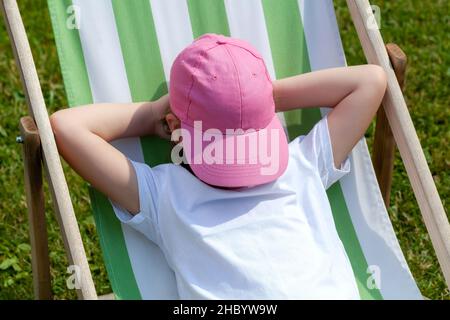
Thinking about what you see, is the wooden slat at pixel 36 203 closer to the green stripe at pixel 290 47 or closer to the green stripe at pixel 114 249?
the green stripe at pixel 114 249

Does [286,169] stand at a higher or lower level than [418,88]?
higher

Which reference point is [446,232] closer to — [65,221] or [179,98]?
[179,98]

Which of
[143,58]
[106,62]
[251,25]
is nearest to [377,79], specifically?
[251,25]

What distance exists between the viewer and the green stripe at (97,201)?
8.21ft

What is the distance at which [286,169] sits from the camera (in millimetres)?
2518

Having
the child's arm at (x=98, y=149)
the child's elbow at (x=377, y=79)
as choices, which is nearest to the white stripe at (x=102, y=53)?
the child's arm at (x=98, y=149)

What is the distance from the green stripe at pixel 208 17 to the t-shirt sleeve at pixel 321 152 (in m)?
0.44

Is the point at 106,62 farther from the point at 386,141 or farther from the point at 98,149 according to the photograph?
the point at 386,141

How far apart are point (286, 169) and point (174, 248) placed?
1.29ft

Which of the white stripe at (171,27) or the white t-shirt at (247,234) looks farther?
the white stripe at (171,27)

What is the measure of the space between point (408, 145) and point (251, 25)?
651mm
